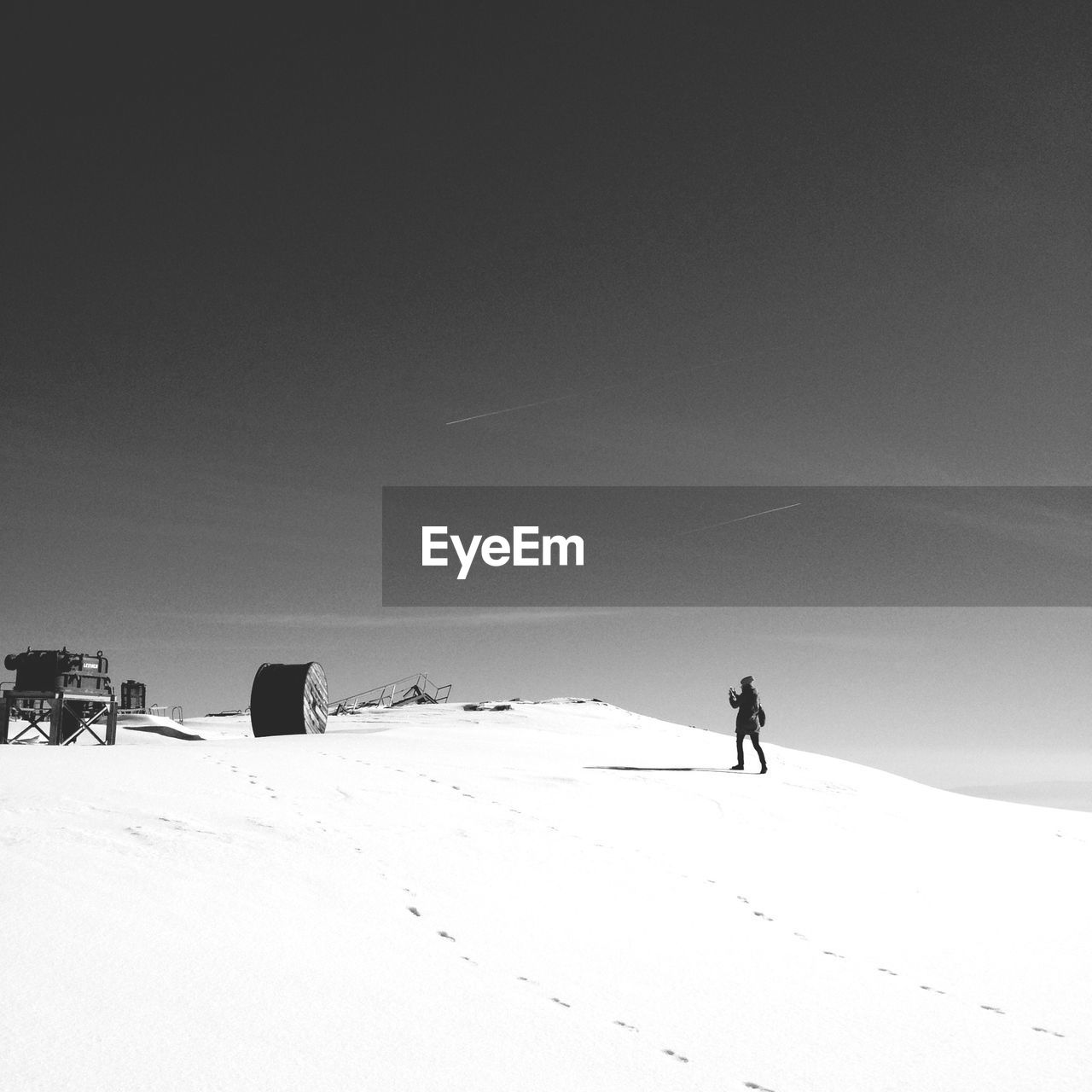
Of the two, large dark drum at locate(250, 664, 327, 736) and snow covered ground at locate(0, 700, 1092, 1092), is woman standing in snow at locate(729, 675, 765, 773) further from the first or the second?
large dark drum at locate(250, 664, 327, 736)

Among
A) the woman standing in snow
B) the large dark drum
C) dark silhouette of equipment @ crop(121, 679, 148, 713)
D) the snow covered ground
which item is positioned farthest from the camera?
dark silhouette of equipment @ crop(121, 679, 148, 713)

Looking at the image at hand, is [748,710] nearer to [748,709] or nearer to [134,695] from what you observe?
[748,709]

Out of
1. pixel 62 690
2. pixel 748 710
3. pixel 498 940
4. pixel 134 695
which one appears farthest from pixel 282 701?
pixel 134 695

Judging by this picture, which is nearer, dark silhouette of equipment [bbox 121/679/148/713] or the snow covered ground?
the snow covered ground

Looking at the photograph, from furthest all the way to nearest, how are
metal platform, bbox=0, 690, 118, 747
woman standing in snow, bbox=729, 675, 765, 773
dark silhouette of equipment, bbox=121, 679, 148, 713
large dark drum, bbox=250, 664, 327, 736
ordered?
dark silhouette of equipment, bbox=121, 679, 148, 713 → metal platform, bbox=0, 690, 118, 747 → large dark drum, bbox=250, 664, 327, 736 → woman standing in snow, bbox=729, 675, 765, 773

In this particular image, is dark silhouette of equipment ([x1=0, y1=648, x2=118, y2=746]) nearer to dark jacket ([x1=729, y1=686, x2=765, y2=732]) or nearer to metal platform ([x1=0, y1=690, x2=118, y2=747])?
metal platform ([x1=0, y1=690, x2=118, y2=747])

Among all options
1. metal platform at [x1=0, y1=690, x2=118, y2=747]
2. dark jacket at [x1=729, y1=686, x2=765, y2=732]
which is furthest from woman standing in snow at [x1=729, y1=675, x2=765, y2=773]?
metal platform at [x1=0, y1=690, x2=118, y2=747]

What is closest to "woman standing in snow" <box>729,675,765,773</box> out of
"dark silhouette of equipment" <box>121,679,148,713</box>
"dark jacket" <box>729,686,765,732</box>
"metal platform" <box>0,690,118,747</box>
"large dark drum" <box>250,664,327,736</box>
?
"dark jacket" <box>729,686,765,732</box>

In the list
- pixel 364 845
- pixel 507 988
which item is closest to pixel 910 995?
pixel 507 988

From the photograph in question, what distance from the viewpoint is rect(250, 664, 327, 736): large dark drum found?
17688mm

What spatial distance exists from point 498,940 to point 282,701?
13.3 m

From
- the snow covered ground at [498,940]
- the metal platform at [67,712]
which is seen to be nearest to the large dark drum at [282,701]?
the metal platform at [67,712]

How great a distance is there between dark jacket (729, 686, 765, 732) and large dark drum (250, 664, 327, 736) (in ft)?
28.2

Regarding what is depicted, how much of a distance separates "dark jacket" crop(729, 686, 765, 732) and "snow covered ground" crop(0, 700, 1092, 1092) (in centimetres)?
286
